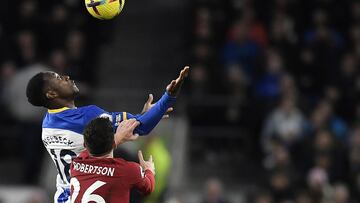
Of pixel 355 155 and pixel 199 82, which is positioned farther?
pixel 199 82

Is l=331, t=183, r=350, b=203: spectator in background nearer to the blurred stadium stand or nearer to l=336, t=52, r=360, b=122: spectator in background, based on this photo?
the blurred stadium stand

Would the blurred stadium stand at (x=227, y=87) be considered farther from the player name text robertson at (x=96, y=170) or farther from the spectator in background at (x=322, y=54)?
the player name text robertson at (x=96, y=170)

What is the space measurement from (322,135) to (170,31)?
512 centimetres

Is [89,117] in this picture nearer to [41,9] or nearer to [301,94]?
[301,94]

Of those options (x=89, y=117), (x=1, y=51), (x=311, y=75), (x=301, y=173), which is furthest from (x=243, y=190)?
(x=89, y=117)

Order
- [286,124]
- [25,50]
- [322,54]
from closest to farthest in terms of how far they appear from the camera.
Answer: [286,124]
[25,50]
[322,54]

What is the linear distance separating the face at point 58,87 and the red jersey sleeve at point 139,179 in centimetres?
100

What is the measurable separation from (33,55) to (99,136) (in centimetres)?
989

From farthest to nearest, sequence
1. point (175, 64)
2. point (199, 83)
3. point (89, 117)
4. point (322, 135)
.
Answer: point (175, 64) < point (199, 83) < point (322, 135) < point (89, 117)

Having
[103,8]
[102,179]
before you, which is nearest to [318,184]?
[103,8]

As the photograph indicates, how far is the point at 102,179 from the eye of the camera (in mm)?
9383

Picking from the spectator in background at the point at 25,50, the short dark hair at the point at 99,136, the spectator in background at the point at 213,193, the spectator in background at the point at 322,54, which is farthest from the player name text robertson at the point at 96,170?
the spectator in background at the point at 322,54

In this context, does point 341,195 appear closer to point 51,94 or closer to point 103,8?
point 103,8

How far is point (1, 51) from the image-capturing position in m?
Result: 18.7
